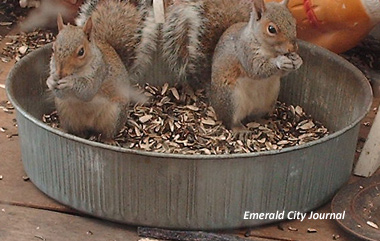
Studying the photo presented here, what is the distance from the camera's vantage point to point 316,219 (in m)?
1.69

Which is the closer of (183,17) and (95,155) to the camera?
(95,155)

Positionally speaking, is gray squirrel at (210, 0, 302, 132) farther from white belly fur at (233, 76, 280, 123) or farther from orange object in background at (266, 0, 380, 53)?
orange object in background at (266, 0, 380, 53)

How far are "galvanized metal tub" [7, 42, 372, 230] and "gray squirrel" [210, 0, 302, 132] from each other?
0.23m

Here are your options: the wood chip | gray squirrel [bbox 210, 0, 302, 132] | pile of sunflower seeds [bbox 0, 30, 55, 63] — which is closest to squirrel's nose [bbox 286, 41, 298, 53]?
gray squirrel [bbox 210, 0, 302, 132]

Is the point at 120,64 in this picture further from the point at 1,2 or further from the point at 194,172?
the point at 1,2

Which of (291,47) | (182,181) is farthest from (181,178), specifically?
(291,47)

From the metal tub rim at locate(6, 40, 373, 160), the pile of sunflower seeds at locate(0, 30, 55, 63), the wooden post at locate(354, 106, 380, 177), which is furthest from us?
the pile of sunflower seeds at locate(0, 30, 55, 63)

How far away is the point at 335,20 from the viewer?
2.12m

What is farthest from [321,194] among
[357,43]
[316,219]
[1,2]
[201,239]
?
[1,2]

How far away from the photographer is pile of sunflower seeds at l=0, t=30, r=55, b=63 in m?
2.41

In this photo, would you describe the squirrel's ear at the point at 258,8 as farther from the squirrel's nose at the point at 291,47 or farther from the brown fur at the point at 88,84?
the brown fur at the point at 88,84

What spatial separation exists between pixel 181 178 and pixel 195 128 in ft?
1.26

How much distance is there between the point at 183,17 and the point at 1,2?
105cm

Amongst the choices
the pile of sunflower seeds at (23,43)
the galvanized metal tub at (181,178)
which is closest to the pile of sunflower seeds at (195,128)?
the galvanized metal tub at (181,178)
